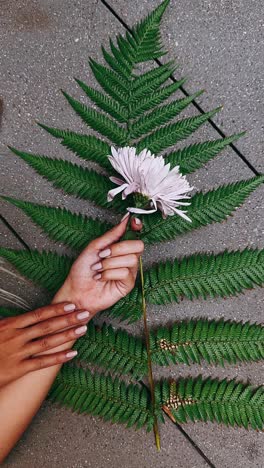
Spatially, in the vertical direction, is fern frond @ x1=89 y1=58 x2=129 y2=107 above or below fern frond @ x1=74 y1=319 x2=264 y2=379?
above

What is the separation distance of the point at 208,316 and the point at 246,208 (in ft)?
1.33

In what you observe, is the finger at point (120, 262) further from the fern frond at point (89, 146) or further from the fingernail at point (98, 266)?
the fern frond at point (89, 146)

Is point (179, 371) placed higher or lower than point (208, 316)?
lower

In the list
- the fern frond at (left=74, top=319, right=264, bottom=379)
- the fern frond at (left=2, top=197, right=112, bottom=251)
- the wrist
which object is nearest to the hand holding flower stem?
the fern frond at (left=2, top=197, right=112, bottom=251)

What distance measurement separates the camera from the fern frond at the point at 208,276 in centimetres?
151

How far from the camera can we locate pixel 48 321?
1.47 m

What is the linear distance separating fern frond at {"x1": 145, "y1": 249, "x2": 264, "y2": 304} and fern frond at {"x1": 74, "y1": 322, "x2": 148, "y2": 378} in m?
0.17

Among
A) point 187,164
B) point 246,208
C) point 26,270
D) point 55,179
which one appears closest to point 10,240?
point 26,270

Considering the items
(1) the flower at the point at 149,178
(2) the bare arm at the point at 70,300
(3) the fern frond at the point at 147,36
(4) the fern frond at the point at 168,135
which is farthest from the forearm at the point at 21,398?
(3) the fern frond at the point at 147,36

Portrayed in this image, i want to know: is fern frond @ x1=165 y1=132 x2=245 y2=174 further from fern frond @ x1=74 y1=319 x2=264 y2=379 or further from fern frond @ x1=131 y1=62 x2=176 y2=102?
fern frond @ x1=74 y1=319 x2=264 y2=379

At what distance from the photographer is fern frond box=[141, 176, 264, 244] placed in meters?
1.52

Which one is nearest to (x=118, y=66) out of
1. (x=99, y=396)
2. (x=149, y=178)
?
(x=149, y=178)

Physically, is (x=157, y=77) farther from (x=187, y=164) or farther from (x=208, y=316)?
(x=208, y=316)

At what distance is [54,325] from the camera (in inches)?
57.4
